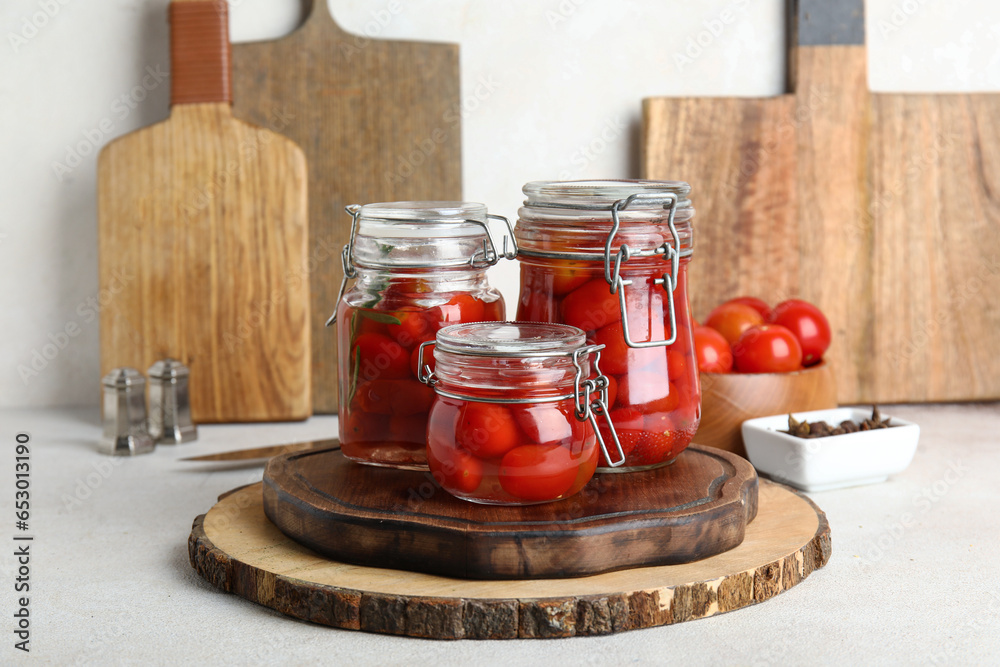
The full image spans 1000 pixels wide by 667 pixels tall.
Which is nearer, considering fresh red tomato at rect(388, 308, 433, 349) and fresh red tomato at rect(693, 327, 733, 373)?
fresh red tomato at rect(388, 308, 433, 349)

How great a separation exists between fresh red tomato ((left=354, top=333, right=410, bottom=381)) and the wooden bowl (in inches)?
17.2

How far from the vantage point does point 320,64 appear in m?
1.34

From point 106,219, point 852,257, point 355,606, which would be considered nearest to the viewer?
point 355,606

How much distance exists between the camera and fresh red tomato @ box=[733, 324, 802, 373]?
1.09m

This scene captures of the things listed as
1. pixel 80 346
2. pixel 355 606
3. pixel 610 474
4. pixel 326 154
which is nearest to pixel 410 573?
pixel 355 606

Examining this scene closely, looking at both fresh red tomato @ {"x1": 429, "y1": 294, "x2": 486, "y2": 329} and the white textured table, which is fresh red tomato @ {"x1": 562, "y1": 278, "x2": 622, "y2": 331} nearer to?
fresh red tomato @ {"x1": 429, "y1": 294, "x2": 486, "y2": 329}

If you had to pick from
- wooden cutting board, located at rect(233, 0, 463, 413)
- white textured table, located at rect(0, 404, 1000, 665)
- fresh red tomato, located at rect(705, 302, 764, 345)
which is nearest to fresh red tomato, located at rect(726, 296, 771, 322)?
fresh red tomato, located at rect(705, 302, 764, 345)

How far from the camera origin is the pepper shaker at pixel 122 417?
1.19 metres

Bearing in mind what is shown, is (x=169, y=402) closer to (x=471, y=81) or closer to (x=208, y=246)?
(x=208, y=246)

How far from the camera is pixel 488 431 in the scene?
0.66m

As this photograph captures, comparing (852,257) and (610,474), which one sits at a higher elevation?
(852,257)

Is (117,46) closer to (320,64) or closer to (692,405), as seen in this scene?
(320,64)

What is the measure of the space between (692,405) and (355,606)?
0.32 m

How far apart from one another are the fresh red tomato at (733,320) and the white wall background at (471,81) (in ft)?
1.11
